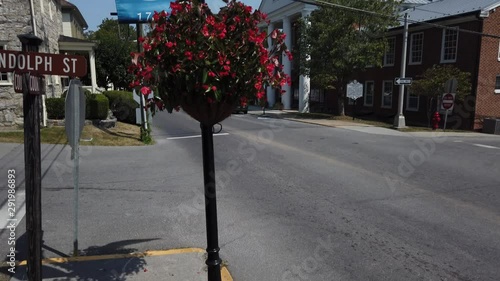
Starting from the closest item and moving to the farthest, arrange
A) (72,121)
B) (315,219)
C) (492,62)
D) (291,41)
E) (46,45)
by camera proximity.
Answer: (72,121)
(315,219)
(46,45)
(492,62)
(291,41)

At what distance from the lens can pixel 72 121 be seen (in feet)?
12.8

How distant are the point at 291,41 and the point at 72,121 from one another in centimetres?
3667

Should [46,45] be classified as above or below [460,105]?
above

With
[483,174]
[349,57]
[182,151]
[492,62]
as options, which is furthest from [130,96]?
[492,62]

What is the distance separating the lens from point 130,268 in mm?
3902

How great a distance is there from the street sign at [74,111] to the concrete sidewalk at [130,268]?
3.87 feet

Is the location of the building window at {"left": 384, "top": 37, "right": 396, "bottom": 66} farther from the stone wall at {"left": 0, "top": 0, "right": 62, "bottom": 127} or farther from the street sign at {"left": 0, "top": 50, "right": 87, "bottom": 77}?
the street sign at {"left": 0, "top": 50, "right": 87, "bottom": 77}

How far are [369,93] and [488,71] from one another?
392 inches

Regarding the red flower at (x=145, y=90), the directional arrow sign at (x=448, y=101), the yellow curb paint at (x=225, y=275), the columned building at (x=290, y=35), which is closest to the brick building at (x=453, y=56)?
the directional arrow sign at (x=448, y=101)

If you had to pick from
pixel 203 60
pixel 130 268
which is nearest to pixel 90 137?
pixel 130 268

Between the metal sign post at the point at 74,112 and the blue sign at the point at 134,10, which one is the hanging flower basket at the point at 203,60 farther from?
the blue sign at the point at 134,10

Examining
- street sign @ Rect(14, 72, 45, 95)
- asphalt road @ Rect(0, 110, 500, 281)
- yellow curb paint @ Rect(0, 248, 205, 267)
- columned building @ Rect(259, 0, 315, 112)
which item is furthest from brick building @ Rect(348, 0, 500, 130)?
street sign @ Rect(14, 72, 45, 95)

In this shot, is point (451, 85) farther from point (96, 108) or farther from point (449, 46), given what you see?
point (96, 108)

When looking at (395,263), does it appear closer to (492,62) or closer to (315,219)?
(315,219)
